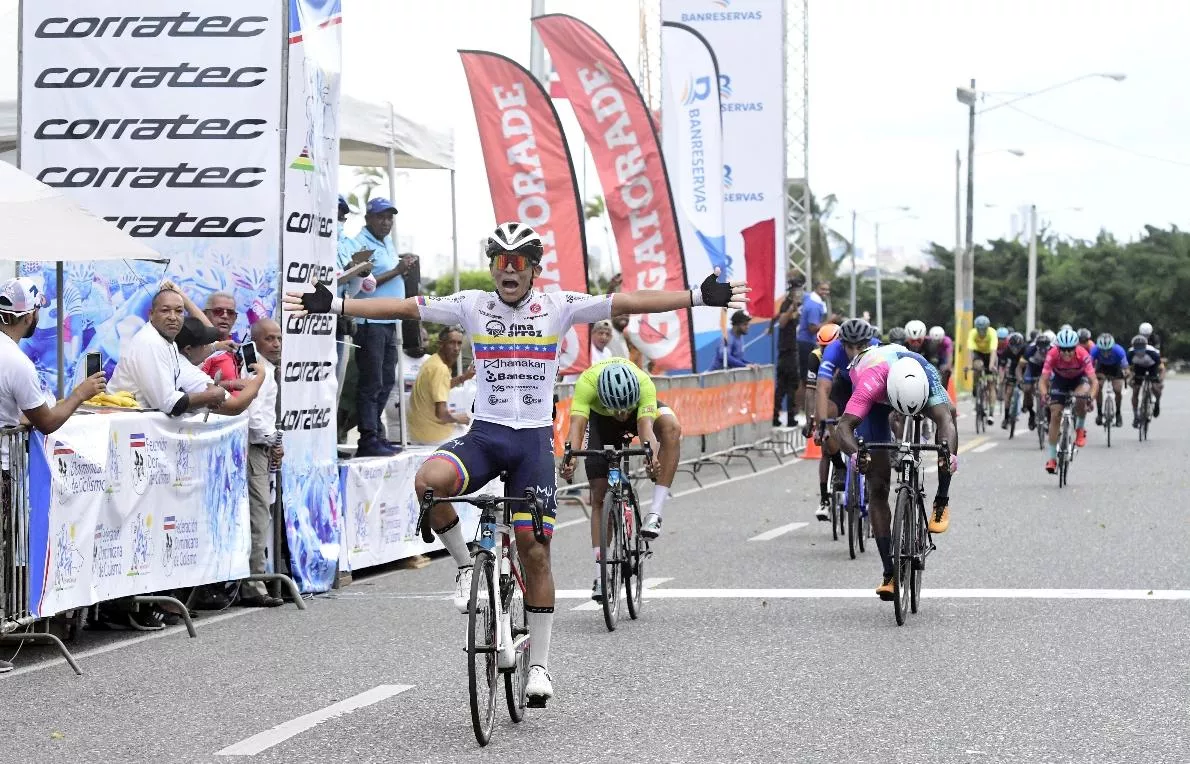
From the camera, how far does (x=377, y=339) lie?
14875mm

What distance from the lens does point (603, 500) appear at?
35.9 ft

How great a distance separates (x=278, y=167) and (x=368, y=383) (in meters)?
3.03

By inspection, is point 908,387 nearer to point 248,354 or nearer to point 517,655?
point 517,655

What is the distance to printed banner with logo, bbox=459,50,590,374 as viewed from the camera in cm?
2005

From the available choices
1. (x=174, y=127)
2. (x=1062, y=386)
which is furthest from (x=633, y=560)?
(x=1062, y=386)

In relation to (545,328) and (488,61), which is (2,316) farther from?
(488,61)

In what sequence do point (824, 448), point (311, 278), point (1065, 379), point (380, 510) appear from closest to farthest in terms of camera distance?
point (311, 278) → point (380, 510) → point (824, 448) → point (1065, 379)

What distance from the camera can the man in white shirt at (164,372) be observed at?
10844 millimetres

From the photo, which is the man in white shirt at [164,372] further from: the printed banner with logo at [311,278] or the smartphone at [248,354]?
the printed banner with logo at [311,278]

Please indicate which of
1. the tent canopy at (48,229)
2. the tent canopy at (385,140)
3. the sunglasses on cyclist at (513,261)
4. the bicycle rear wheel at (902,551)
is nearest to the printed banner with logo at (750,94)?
the tent canopy at (385,140)

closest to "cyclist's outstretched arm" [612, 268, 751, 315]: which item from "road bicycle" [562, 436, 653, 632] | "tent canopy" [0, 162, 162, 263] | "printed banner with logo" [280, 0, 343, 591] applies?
"road bicycle" [562, 436, 653, 632]

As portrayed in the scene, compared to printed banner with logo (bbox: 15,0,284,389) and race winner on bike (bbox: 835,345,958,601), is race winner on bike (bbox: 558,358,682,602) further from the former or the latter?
printed banner with logo (bbox: 15,0,284,389)

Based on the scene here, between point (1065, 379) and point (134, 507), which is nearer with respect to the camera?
point (134, 507)

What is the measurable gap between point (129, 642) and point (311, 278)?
3.24m
